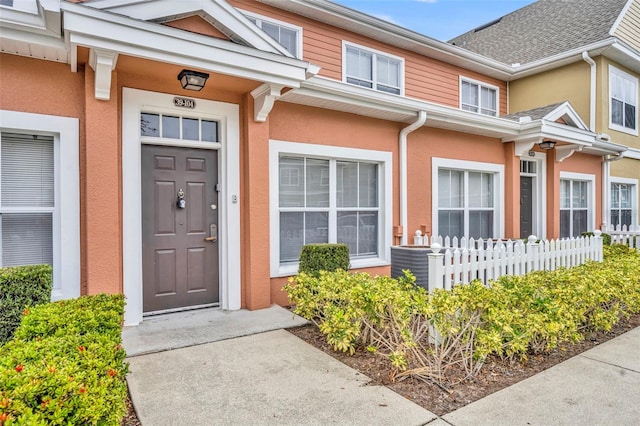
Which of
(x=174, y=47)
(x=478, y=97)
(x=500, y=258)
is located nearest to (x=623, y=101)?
(x=478, y=97)

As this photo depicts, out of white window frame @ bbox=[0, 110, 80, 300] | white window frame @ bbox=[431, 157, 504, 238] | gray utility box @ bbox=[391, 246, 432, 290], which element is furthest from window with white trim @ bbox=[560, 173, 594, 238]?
white window frame @ bbox=[0, 110, 80, 300]

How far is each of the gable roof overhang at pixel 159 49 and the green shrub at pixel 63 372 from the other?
2.56 meters

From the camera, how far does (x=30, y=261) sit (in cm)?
431

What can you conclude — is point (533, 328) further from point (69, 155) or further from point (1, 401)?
point (69, 155)

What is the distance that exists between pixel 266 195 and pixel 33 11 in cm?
313

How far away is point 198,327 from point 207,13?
145 inches

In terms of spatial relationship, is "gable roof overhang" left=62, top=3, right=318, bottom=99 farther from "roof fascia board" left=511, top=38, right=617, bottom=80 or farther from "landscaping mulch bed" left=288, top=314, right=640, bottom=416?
"roof fascia board" left=511, top=38, right=617, bottom=80

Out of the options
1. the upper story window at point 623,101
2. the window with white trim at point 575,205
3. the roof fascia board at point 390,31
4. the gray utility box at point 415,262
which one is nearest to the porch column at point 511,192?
the window with white trim at point 575,205

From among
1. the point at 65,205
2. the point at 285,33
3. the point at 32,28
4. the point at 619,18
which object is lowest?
the point at 65,205

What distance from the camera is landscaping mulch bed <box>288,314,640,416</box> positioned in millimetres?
2996

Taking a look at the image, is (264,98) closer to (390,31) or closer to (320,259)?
(320,259)

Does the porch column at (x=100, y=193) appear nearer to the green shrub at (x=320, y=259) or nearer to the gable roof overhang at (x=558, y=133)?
the green shrub at (x=320, y=259)

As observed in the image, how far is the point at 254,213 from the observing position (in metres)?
5.25

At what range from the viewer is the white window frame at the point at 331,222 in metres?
5.68
